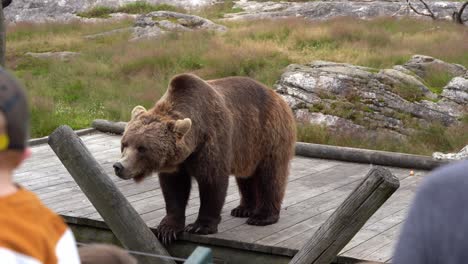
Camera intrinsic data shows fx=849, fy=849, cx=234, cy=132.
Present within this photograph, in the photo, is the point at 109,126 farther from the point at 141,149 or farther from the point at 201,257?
the point at 201,257

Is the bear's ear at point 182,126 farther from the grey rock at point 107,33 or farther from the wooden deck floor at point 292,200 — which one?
the grey rock at point 107,33

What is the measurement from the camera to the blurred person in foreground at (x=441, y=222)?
1282 mm

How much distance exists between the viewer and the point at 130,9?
31328 mm

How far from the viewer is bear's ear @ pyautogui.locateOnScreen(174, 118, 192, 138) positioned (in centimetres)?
607

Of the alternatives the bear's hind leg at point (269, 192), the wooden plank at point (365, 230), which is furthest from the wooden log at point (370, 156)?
the bear's hind leg at point (269, 192)

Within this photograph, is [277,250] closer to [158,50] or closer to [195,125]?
[195,125]

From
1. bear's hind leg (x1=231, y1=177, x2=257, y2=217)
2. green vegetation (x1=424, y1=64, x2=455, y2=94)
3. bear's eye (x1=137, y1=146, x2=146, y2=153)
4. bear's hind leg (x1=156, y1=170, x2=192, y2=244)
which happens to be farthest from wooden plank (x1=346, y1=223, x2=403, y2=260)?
green vegetation (x1=424, y1=64, x2=455, y2=94)

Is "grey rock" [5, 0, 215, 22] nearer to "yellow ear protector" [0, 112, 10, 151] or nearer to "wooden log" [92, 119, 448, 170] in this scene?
"wooden log" [92, 119, 448, 170]

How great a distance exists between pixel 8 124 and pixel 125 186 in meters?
6.67

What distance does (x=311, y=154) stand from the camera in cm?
947

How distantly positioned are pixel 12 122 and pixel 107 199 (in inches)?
185

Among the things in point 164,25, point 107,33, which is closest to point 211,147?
point 164,25

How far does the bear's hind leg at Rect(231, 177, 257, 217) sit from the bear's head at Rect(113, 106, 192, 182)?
104 centimetres

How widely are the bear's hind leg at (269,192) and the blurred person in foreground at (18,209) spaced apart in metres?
5.20
